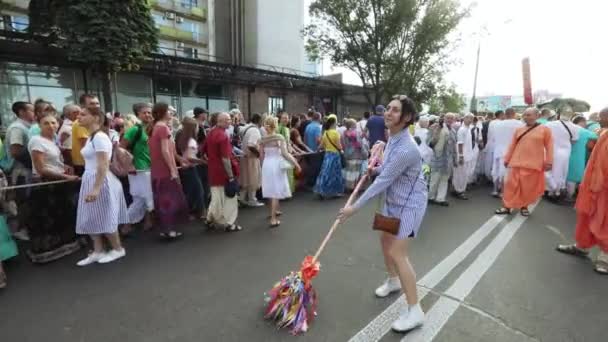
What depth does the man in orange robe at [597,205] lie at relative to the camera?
3.67m

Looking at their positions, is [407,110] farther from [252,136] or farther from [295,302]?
[252,136]

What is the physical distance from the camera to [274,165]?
5281mm

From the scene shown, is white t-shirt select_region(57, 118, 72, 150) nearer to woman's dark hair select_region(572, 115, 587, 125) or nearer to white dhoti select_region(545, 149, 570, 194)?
white dhoti select_region(545, 149, 570, 194)

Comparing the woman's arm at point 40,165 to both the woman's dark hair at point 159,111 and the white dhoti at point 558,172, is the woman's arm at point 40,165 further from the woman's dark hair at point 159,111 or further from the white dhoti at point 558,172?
the white dhoti at point 558,172

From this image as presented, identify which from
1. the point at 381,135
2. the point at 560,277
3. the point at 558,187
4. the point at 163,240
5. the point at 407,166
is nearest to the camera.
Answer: the point at 407,166

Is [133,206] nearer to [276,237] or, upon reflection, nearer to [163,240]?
[163,240]

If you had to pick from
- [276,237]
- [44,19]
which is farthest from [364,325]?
[44,19]

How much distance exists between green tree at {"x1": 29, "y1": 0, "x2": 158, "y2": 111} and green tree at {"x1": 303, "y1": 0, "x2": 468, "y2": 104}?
Result: 13.8 m

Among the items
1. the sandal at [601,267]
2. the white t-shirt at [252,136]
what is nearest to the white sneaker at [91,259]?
the white t-shirt at [252,136]

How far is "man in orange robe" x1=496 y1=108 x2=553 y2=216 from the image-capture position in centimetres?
534

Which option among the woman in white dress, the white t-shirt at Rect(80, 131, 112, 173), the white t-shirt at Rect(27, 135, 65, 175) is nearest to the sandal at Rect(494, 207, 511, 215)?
the woman in white dress

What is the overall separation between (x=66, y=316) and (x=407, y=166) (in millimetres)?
3046

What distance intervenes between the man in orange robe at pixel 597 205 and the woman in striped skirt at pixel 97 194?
18.1ft

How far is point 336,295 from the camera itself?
304cm
